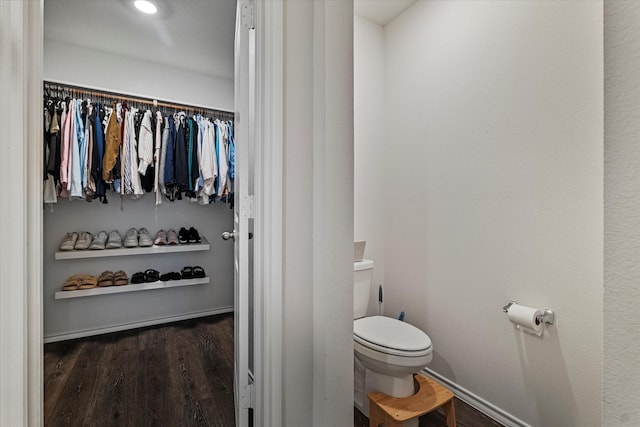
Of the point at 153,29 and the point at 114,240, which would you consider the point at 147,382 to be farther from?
the point at 153,29

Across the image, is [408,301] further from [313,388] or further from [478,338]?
[313,388]

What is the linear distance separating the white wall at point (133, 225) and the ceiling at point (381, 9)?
1596 millimetres

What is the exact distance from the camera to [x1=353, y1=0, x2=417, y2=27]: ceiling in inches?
81.1

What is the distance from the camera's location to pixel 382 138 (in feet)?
7.45

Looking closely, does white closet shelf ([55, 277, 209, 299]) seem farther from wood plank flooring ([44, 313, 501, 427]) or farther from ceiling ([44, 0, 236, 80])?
ceiling ([44, 0, 236, 80])

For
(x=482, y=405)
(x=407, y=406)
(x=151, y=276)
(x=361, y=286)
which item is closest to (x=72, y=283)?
(x=151, y=276)

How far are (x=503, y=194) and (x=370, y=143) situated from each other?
3.21ft

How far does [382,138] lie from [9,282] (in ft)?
6.91

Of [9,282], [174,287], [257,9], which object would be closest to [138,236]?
[174,287]

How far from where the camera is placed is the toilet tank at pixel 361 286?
186cm

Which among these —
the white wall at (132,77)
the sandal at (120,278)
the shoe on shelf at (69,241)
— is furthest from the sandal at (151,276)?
the white wall at (132,77)

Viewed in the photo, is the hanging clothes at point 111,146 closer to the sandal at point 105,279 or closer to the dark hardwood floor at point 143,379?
the sandal at point 105,279

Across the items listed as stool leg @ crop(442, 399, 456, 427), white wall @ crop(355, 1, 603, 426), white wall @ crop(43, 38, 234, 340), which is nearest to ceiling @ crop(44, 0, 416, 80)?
white wall @ crop(43, 38, 234, 340)

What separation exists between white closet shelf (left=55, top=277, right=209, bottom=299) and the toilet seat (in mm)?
1795
